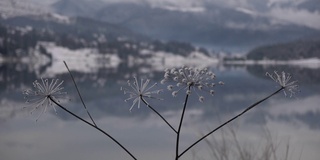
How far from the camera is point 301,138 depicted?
433 inches

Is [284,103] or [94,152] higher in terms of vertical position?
[284,103]

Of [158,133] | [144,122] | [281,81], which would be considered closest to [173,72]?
[281,81]

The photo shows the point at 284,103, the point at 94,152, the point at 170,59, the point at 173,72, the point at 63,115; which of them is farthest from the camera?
the point at 170,59

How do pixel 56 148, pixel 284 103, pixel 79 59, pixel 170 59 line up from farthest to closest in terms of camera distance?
pixel 170 59 → pixel 79 59 → pixel 284 103 → pixel 56 148

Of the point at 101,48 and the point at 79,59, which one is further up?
the point at 101,48

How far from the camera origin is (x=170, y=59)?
169000 millimetres

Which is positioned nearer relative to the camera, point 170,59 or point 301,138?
point 301,138

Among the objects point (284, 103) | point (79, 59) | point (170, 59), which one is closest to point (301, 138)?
point (284, 103)

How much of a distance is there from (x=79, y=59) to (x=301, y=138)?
5679 inches

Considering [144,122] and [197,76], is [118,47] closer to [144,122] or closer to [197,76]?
[144,122]

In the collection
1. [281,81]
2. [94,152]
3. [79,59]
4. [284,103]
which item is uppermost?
[79,59]

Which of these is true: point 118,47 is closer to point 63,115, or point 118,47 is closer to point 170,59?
point 170,59

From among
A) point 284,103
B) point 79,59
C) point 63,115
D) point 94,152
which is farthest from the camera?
point 79,59

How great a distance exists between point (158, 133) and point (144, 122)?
2.26m
